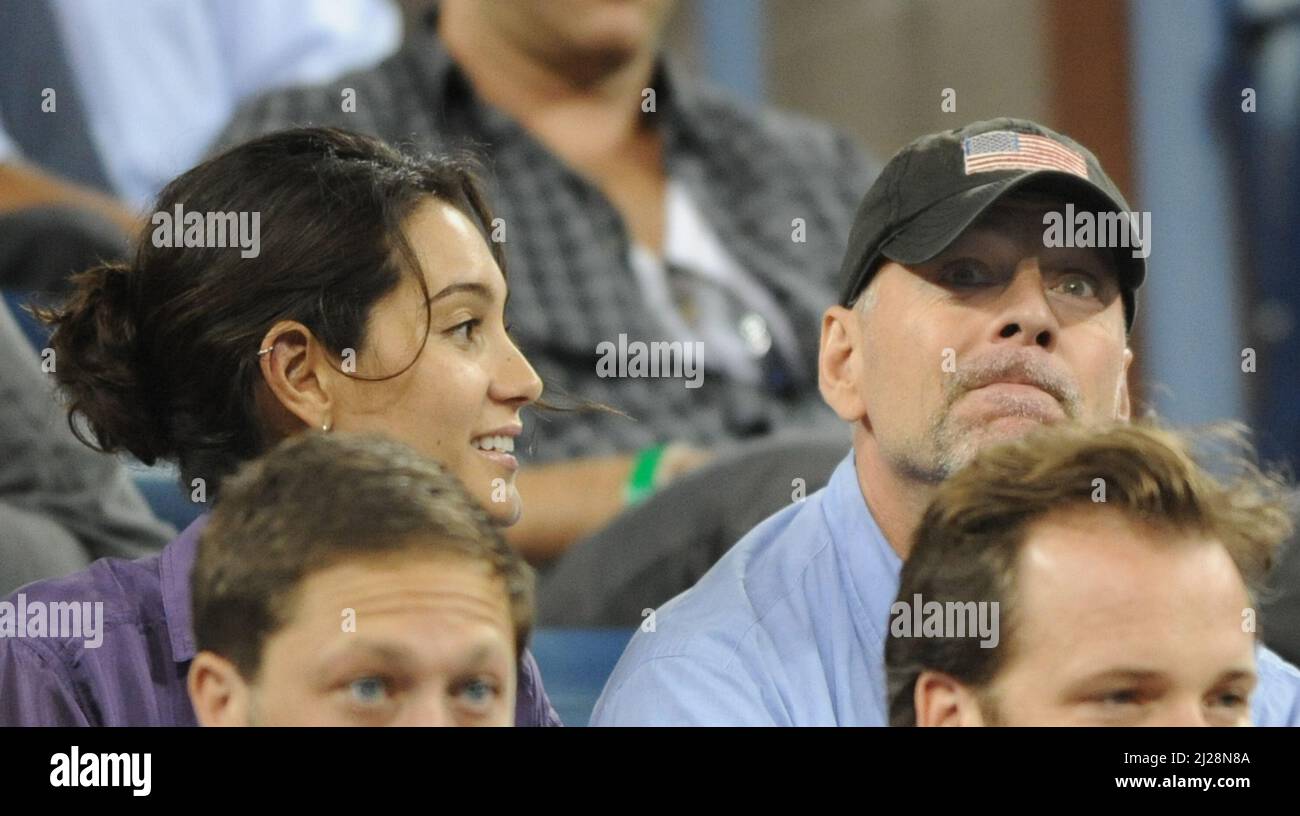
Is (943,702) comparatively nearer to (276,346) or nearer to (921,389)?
(921,389)

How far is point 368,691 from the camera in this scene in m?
1.00

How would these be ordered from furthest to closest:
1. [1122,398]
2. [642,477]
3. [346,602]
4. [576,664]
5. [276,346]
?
[642,477] → [576,664] → [1122,398] → [276,346] → [346,602]

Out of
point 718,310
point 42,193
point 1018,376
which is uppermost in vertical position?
point 42,193

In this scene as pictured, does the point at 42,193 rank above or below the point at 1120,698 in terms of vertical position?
above

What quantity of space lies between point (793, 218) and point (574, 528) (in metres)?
0.47

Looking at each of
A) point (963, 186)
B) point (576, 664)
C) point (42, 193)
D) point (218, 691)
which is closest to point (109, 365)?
point (218, 691)

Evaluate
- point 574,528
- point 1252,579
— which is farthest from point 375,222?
point 574,528

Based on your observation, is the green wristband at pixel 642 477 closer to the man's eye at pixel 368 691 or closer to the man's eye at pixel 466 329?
the man's eye at pixel 466 329

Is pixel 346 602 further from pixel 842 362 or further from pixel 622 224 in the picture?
pixel 622 224

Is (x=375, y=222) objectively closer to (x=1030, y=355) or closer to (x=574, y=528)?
(x=1030, y=355)

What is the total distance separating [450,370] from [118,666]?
0.24 metres

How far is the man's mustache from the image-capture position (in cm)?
114

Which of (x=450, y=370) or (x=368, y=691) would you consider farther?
(x=450, y=370)

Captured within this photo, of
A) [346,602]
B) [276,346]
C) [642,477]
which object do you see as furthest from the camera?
[642,477]
